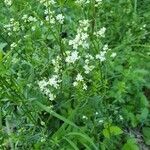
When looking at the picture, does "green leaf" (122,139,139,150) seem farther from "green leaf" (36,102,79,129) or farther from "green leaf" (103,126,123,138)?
"green leaf" (36,102,79,129)

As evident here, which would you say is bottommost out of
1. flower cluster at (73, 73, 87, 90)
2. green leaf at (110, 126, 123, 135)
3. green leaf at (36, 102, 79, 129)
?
green leaf at (110, 126, 123, 135)

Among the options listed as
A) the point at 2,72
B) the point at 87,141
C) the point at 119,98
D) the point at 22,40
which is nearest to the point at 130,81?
the point at 119,98

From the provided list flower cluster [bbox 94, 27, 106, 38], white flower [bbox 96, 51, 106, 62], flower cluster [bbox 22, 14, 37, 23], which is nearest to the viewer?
white flower [bbox 96, 51, 106, 62]

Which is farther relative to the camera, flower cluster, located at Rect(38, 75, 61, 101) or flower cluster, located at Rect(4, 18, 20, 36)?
flower cluster, located at Rect(4, 18, 20, 36)

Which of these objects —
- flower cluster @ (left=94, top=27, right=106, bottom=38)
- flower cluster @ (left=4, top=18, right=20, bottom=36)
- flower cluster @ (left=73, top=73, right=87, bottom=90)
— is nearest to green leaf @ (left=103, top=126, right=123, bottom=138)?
flower cluster @ (left=73, top=73, right=87, bottom=90)

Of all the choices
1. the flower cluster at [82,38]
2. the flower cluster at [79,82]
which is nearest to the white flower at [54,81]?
the flower cluster at [79,82]

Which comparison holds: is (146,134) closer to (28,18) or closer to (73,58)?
(73,58)

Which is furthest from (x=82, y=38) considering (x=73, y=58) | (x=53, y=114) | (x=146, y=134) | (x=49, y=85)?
(x=146, y=134)

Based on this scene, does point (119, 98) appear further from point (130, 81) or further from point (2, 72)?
point (2, 72)
